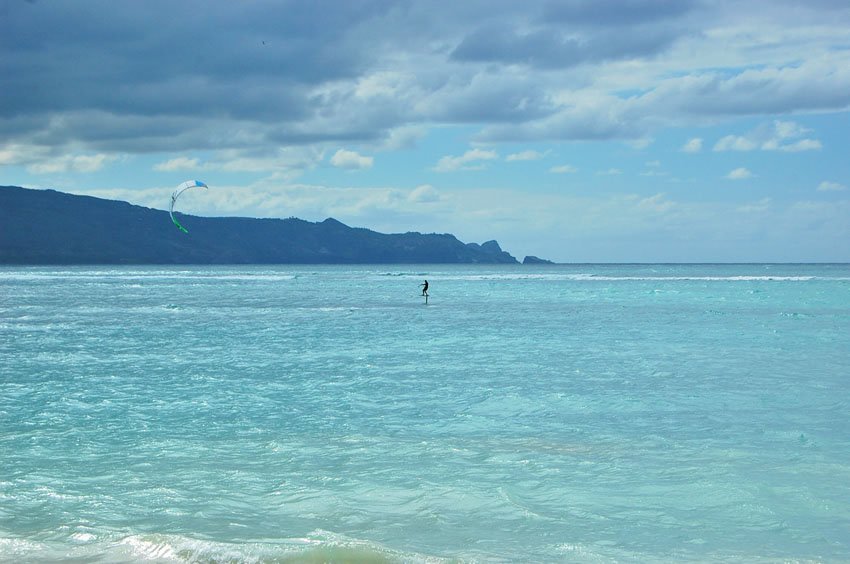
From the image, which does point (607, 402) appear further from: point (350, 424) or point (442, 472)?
point (442, 472)

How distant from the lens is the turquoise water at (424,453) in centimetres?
892

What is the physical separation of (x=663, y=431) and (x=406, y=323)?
25.6 m

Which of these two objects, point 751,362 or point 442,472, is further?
point 751,362

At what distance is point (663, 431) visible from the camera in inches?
563

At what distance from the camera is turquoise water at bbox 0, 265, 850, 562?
351 inches

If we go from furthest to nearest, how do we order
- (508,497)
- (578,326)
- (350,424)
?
1. (578,326)
2. (350,424)
3. (508,497)

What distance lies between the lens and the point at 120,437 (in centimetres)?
1390

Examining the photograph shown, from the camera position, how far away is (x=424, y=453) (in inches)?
500

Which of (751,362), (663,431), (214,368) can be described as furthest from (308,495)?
(751,362)

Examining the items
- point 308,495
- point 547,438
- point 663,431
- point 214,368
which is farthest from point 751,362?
point 308,495

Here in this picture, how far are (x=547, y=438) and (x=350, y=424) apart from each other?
3.51m

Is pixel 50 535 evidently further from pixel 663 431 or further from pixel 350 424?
pixel 663 431

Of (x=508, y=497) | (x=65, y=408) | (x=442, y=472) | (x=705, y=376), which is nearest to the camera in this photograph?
(x=508, y=497)

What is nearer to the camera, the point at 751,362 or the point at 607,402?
the point at 607,402
